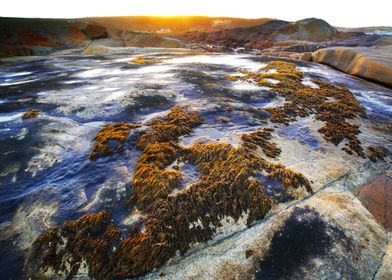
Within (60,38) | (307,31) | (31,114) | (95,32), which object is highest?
(31,114)

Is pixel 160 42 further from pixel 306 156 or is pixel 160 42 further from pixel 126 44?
pixel 306 156

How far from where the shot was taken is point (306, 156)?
6.23m

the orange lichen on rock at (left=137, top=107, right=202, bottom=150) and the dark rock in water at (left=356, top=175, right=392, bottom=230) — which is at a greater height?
the orange lichen on rock at (left=137, top=107, right=202, bottom=150)

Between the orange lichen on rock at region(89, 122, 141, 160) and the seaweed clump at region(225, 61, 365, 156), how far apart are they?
14.6 feet

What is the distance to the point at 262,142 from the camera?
6.55 meters

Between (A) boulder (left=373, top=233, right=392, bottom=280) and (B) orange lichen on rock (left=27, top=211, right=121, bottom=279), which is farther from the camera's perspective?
(B) orange lichen on rock (left=27, top=211, right=121, bottom=279)

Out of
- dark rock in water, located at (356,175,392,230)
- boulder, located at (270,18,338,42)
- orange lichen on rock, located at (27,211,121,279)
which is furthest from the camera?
boulder, located at (270,18,338,42)

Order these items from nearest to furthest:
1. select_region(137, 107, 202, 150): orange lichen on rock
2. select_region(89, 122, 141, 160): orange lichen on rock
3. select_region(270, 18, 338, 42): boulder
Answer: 1. select_region(89, 122, 141, 160): orange lichen on rock
2. select_region(137, 107, 202, 150): orange lichen on rock
3. select_region(270, 18, 338, 42): boulder

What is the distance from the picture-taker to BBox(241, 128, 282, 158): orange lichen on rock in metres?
6.25

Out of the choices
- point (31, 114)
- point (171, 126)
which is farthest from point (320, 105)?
point (31, 114)

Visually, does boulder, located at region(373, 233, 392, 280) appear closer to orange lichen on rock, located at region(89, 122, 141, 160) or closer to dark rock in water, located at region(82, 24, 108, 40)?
orange lichen on rock, located at region(89, 122, 141, 160)

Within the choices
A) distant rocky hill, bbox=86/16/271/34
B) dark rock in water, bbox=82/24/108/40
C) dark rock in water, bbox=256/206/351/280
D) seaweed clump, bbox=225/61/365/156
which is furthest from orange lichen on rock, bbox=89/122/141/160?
distant rocky hill, bbox=86/16/271/34

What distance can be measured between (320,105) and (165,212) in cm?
754

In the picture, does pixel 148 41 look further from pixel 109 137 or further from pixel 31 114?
pixel 109 137
